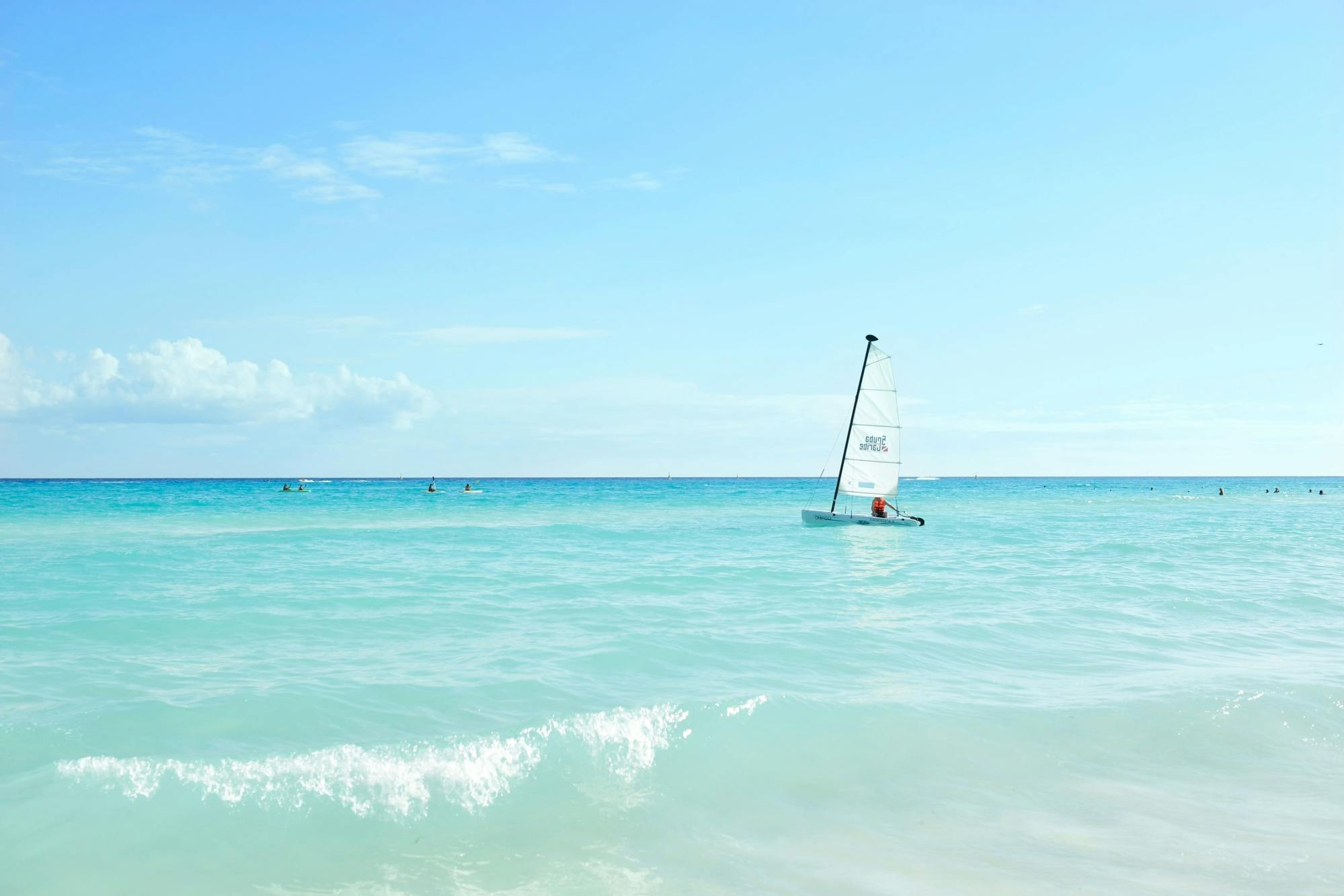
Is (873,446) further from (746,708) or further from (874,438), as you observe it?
(746,708)

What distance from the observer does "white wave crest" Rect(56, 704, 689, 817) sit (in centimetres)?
791

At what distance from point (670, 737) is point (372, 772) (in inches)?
119

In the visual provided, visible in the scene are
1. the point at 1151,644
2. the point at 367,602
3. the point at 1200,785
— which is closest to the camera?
the point at 1200,785

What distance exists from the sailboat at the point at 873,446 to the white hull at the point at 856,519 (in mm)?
33

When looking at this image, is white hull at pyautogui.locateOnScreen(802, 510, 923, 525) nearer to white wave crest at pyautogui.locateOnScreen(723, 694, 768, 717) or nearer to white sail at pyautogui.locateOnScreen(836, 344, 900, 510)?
white sail at pyautogui.locateOnScreen(836, 344, 900, 510)

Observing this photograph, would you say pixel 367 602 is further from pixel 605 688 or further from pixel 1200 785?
pixel 1200 785

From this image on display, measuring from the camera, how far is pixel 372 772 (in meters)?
8.35

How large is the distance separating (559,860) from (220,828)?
116 inches

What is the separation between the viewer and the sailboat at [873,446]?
41281mm

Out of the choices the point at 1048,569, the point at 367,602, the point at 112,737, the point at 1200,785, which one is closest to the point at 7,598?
the point at 367,602

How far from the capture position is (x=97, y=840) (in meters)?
7.14

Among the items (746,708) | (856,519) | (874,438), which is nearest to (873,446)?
(874,438)

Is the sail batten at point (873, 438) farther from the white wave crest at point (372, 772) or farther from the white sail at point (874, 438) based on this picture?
the white wave crest at point (372, 772)

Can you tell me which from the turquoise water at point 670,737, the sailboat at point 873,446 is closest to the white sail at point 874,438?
the sailboat at point 873,446
